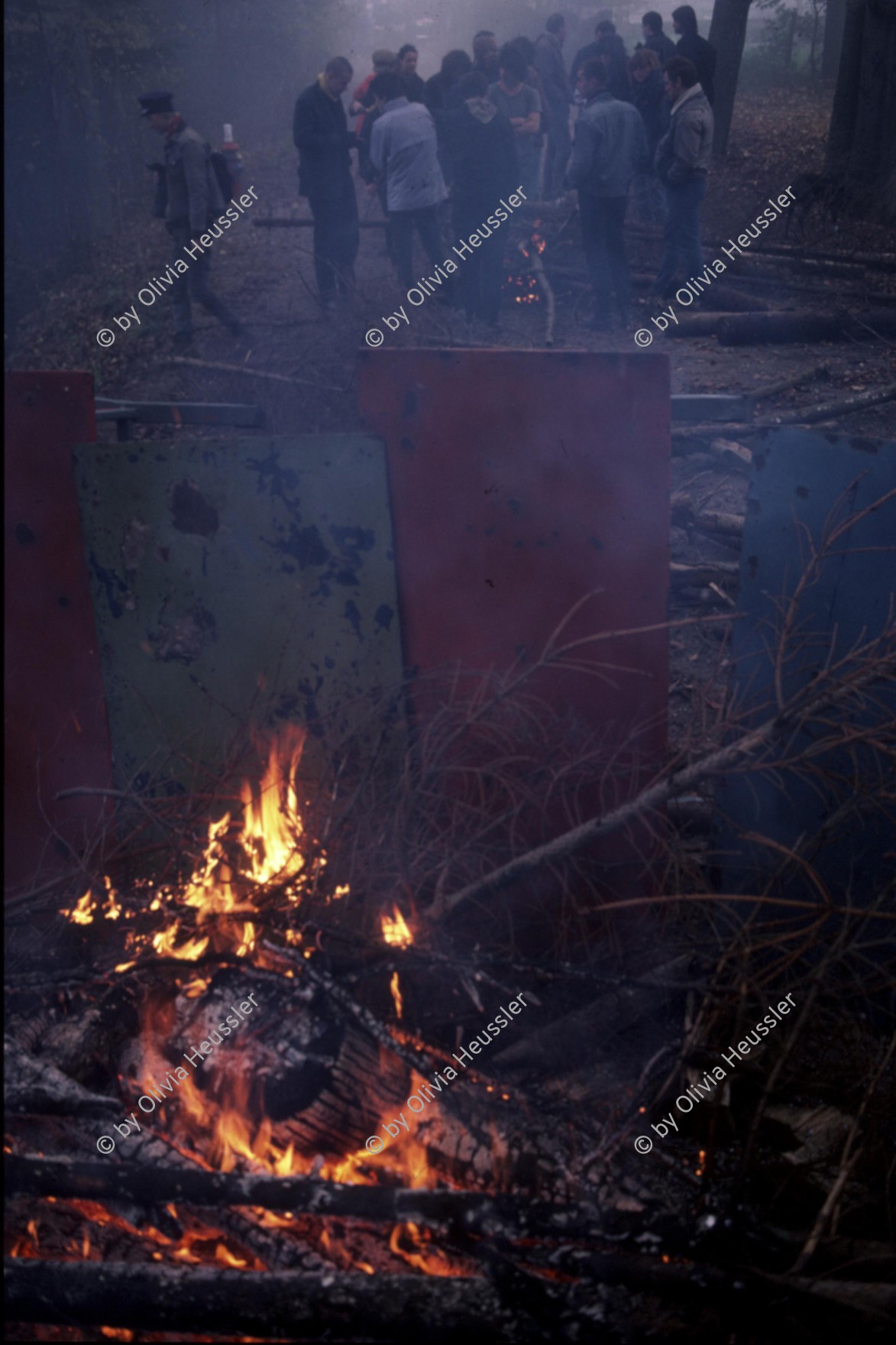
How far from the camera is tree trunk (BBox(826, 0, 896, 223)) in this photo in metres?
12.2

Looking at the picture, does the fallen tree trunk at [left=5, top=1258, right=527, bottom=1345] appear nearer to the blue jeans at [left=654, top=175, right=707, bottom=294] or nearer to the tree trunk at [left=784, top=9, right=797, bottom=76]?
the blue jeans at [left=654, top=175, right=707, bottom=294]

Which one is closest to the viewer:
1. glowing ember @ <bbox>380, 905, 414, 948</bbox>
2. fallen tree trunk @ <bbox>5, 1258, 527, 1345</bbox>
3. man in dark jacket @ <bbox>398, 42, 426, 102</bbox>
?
fallen tree trunk @ <bbox>5, 1258, 527, 1345</bbox>

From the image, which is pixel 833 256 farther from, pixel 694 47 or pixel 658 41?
pixel 658 41

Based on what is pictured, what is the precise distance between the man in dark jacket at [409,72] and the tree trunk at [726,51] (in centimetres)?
669

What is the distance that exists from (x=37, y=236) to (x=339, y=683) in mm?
11066

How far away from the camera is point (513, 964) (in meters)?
2.70

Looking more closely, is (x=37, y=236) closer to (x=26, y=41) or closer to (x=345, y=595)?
(x=26, y=41)

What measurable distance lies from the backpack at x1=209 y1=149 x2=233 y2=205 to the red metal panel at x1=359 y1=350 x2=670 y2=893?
6.36 meters

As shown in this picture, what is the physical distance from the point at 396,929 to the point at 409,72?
9747mm

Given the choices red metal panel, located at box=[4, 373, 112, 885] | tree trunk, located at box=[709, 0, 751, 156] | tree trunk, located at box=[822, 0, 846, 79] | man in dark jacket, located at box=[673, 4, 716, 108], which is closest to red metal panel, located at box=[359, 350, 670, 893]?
red metal panel, located at box=[4, 373, 112, 885]

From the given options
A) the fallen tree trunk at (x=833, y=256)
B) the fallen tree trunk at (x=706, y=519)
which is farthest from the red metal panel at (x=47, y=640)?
the fallen tree trunk at (x=833, y=256)

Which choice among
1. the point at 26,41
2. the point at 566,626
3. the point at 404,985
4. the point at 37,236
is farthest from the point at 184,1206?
the point at 26,41

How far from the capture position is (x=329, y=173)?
858 centimetres

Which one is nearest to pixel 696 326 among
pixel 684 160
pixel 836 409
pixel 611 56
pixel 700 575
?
pixel 684 160
